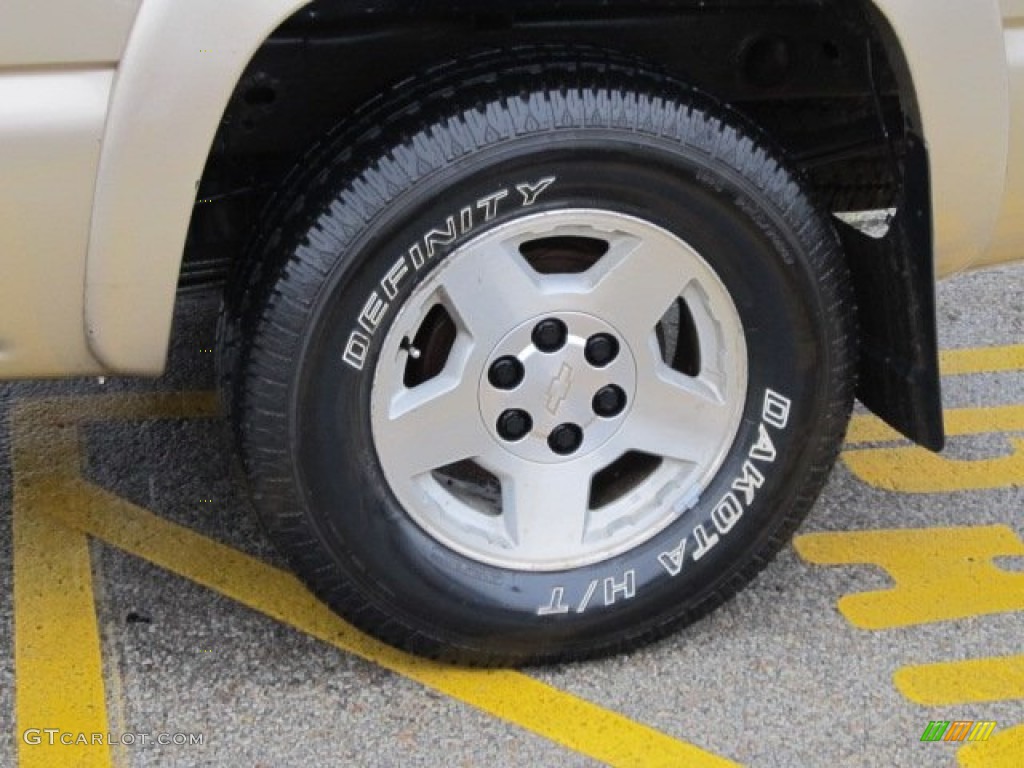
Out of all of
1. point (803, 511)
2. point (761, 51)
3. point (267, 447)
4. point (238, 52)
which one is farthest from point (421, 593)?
point (761, 51)

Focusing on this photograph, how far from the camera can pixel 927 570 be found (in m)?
3.16

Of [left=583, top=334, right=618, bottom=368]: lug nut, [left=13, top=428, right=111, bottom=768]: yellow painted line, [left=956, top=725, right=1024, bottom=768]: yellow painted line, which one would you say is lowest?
[left=13, top=428, right=111, bottom=768]: yellow painted line

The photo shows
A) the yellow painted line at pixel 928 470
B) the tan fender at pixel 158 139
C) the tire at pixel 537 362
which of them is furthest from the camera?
the yellow painted line at pixel 928 470

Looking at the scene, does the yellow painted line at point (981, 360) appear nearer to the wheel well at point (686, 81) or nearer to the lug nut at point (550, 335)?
the wheel well at point (686, 81)

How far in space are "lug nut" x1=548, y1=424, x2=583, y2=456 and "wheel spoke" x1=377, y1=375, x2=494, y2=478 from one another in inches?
5.1

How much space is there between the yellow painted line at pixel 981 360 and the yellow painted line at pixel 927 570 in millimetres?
815

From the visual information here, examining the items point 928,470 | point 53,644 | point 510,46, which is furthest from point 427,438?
point 928,470

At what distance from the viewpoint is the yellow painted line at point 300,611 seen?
8.66 ft

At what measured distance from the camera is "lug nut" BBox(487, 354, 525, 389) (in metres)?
2.59

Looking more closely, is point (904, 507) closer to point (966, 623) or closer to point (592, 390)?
point (966, 623)

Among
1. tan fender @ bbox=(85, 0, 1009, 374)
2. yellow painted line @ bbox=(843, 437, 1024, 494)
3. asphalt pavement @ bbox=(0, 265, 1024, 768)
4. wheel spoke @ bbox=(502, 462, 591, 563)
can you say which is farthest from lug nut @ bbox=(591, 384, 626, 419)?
yellow painted line @ bbox=(843, 437, 1024, 494)

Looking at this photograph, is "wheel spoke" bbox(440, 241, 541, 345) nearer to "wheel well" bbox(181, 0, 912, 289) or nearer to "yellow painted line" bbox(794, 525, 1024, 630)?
"wheel well" bbox(181, 0, 912, 289)

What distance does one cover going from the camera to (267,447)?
2.47 meters

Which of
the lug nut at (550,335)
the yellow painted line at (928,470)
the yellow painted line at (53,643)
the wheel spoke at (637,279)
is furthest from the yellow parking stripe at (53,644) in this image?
the yellow painted line at (928,470)
